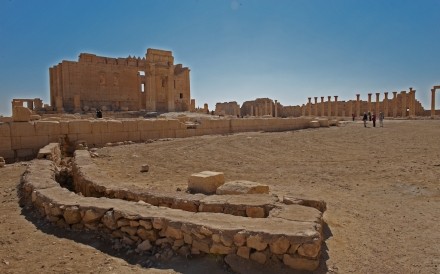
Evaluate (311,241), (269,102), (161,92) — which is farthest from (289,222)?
(269,102)

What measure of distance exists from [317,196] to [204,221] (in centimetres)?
355

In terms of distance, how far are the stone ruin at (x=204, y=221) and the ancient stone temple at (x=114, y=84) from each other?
29373mm

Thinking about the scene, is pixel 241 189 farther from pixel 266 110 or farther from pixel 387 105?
pixel 266 110

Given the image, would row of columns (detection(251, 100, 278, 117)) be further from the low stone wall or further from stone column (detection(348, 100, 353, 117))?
the low stone wall

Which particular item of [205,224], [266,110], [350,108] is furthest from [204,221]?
[266,110]

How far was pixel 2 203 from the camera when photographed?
6137 mm

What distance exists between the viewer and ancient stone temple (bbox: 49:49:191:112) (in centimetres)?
3381

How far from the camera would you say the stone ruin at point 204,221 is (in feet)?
12.0

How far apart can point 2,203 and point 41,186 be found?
0.83m

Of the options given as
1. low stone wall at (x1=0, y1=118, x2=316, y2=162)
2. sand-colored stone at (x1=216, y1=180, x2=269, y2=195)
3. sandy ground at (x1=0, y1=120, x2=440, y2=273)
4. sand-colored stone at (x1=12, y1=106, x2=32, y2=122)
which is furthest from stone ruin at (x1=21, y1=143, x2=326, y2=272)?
sand-colored stone at (x1=12, y1=106, x2=32, y2=122)

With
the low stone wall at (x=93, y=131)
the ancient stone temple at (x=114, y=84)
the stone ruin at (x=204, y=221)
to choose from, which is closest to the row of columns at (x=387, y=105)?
the ancient stone temple at (x=114, y=84)

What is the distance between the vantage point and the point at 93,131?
14422mm

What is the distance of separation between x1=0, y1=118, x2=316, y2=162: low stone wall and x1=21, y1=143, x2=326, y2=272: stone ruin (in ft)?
20.6

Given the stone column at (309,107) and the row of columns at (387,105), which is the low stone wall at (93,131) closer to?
the row of columns at (387,105)
